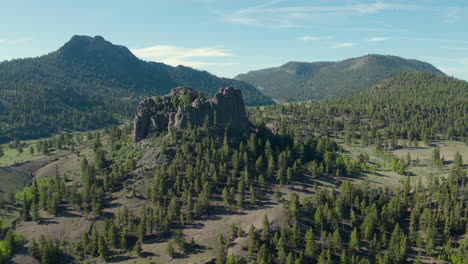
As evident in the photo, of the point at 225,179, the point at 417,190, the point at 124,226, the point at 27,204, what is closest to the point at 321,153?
the point at 417,190

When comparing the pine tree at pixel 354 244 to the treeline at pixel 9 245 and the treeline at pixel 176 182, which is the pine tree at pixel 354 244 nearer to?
Result: the treeline at pixel 176 182

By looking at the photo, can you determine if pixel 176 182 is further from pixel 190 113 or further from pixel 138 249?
pixel 190 113

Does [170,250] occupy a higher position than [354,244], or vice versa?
[354,244]

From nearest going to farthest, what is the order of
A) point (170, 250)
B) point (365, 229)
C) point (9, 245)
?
point (170, 250) < point (9, 245) < point (365, 229)

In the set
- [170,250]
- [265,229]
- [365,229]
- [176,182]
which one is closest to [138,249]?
[170,250]

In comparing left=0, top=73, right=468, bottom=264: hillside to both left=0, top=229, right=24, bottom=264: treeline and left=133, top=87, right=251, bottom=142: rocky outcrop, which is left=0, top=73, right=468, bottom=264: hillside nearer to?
left=0, top=229, right=24, bottom=264: treeline

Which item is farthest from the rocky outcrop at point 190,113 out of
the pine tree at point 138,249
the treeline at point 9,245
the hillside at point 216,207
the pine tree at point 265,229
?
the treeline at point 9,245

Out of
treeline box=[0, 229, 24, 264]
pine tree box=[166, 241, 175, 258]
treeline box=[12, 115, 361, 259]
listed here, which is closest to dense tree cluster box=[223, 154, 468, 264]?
treeline box=[12, 115, 361, 259]

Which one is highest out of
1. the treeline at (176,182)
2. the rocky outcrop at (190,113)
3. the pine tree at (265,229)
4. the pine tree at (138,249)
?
the rocky outcrop at (190,113)
